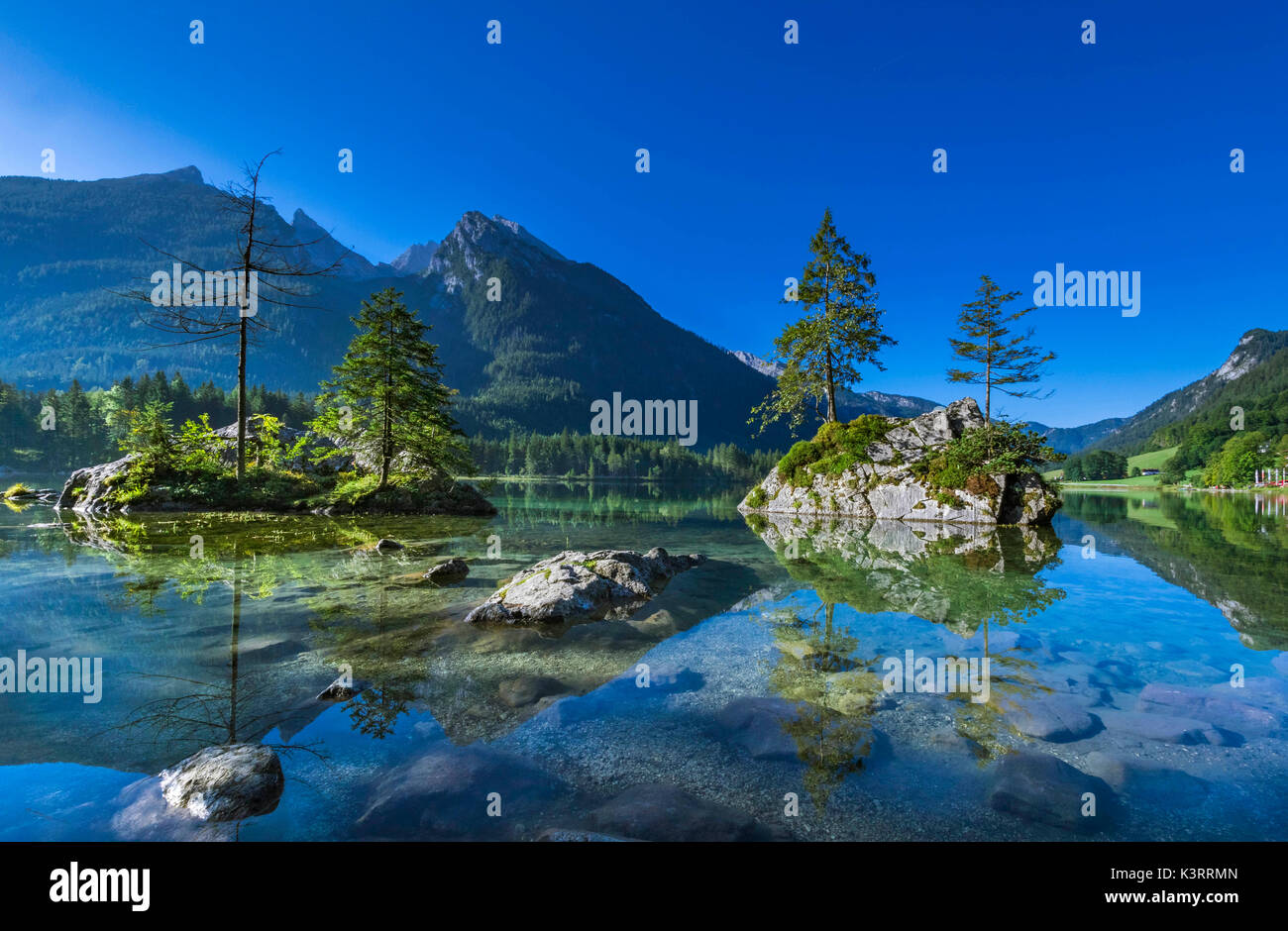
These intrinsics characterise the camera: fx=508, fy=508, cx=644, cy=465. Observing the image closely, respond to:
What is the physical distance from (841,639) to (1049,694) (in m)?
2.74

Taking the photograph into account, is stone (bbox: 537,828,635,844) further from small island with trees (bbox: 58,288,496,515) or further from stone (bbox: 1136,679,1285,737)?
small island with trees (bbox: 58,288,496,515)

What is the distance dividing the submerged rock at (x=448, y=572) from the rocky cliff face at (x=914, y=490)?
83.1 ft

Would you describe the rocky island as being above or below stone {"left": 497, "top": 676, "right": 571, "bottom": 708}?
above

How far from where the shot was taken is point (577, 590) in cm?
1017

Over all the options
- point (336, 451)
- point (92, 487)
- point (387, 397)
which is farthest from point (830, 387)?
point (92, 487)

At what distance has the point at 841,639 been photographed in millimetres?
8328

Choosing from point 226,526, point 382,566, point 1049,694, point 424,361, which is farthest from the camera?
point 424,361

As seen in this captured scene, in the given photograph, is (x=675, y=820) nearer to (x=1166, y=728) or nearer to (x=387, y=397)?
(x=1166, y=728)

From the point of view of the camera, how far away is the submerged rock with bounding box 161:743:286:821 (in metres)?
3.79

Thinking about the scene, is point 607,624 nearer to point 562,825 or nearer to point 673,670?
point 673,670

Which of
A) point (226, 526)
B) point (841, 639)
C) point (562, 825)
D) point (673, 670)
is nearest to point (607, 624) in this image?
point (673, 670)

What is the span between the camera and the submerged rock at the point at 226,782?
3787 millimetres

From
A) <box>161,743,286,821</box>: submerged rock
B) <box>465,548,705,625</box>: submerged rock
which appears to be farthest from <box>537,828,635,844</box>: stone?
<box>465,548,705,625</box>: submerged rock

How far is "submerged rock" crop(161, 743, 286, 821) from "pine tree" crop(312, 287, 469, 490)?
2606 cm
